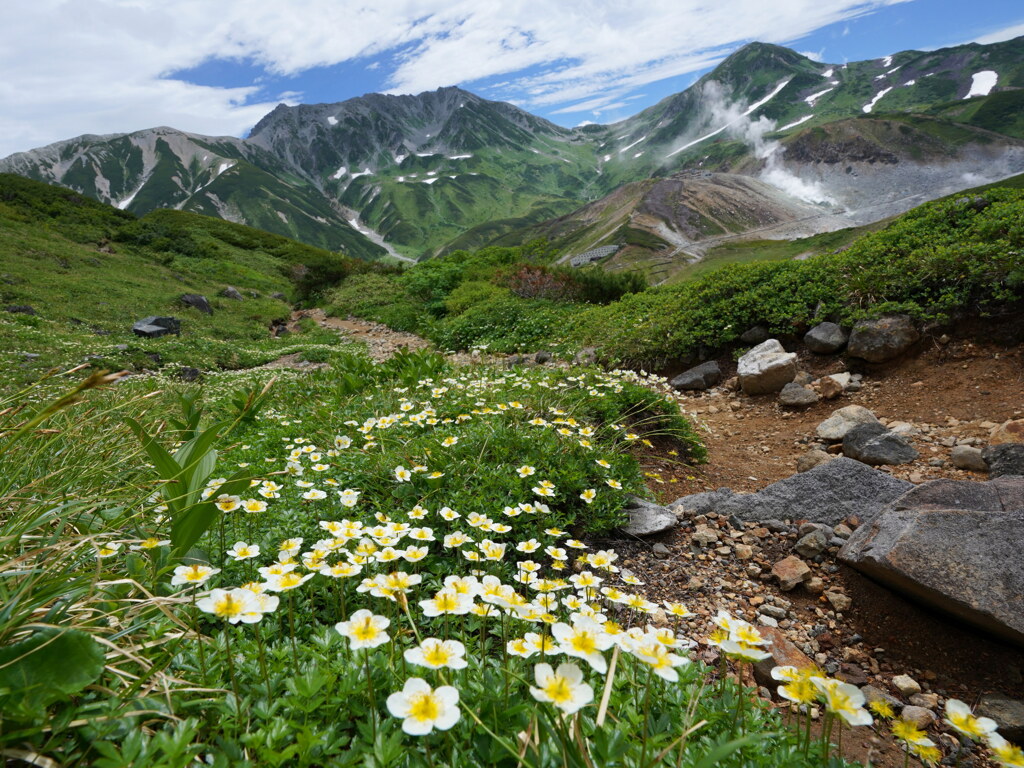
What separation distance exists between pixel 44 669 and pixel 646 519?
131 inches

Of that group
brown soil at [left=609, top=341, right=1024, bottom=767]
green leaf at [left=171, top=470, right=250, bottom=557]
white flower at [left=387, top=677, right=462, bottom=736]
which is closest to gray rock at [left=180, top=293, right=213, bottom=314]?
brown soil at [left=609, top=341, right=1024, bottom=767]

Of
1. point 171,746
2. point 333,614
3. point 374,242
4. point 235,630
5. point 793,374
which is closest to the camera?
point 171,746

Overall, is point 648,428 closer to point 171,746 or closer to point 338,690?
point 338,690

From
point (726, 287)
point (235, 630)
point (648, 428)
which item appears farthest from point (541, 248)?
point (235, 630)

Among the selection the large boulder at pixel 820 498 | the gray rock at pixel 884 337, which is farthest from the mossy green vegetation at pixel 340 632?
the gray rock at pixel 884 337

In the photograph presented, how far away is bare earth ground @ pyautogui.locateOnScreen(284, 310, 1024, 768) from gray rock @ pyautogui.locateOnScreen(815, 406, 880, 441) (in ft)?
0.73

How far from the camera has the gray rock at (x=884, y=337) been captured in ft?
21.5

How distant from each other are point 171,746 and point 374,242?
211 meters

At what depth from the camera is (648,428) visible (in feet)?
18.9

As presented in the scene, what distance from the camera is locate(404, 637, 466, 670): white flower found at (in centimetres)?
124

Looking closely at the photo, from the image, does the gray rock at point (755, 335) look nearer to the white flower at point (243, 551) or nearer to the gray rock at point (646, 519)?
the gray rock at point (646, 519)

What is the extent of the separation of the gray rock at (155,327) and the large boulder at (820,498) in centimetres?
1765

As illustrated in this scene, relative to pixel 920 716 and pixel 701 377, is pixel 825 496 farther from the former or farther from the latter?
pixel 701 377

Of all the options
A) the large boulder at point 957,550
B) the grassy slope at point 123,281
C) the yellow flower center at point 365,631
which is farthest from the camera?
the grassy slope at point 123,281
